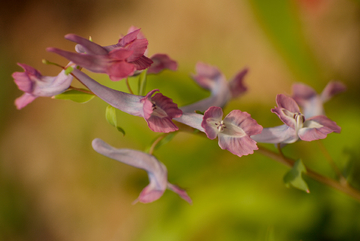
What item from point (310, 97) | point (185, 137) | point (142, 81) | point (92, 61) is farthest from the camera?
point (185, 137)

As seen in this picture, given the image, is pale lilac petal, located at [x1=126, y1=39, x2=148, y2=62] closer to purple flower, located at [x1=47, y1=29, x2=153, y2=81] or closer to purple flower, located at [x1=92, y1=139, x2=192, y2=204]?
purple flower, located at [x1=47, y1=29, x2=153, y2=81]

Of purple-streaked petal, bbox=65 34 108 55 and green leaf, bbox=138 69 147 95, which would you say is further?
green leaf, bbox=138 69 147 95

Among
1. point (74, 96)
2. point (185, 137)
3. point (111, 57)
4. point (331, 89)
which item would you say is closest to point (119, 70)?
point (111, 57)

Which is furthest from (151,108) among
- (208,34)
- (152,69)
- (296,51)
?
(208,34)

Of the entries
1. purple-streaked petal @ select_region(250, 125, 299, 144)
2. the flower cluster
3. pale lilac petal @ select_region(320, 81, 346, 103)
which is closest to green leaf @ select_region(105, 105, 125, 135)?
the flower cluster

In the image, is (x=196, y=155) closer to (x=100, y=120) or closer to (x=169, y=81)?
(x=169, y=81)

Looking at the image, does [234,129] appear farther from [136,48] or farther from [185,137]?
[185,137]
